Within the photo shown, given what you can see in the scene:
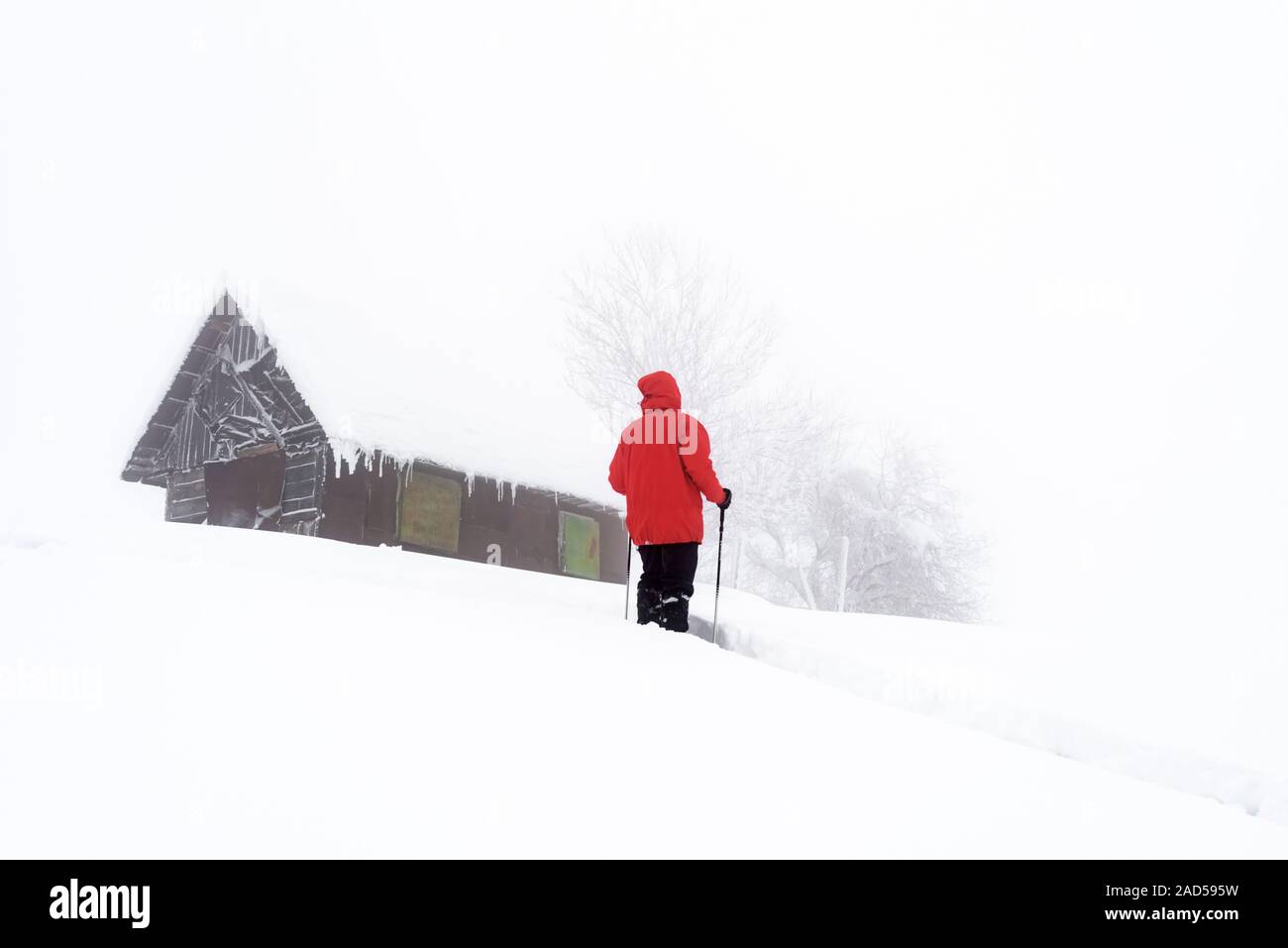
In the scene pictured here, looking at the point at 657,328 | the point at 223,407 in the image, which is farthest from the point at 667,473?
the point at 657,328

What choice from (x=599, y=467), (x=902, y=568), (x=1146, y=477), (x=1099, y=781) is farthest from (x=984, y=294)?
(x=1099, y=781)

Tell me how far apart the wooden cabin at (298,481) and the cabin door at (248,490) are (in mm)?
18

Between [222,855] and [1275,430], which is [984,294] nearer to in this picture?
[1275,430]

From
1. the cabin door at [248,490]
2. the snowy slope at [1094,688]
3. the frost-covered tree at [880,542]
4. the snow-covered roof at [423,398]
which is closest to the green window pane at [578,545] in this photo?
the snow-covered roof at [423,398]

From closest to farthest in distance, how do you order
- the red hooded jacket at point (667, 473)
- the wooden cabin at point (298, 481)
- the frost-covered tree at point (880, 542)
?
the red hooded jacket at point (667, 473)
the wooden cabin at point (298, 481)
the frost-covered tree at point (880, 542)

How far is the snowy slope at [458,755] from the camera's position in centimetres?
273

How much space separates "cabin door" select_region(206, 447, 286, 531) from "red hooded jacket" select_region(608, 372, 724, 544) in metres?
9.05

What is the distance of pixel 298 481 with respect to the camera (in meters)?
14.3

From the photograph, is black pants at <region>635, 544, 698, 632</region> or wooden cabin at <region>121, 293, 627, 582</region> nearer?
black pants at <region>635, 544, 698, 632</region>

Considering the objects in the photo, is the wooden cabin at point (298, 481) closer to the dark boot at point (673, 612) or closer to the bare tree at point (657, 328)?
the bare tree at point (657, 328)

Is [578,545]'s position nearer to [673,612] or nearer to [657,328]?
[657,328]

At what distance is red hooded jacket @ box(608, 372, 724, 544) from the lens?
274 inches

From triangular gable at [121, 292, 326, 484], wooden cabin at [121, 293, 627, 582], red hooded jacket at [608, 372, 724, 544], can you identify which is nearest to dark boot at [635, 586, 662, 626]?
red hooded jacket at [608, 372, 724, 544]

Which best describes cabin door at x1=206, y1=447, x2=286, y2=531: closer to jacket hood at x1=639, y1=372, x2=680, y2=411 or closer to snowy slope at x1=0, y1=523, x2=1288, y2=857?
jacket hood at x1=639, y1=372, x2=680, y2=411
